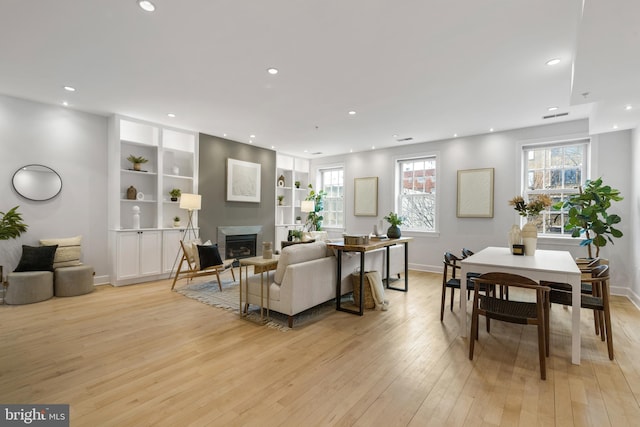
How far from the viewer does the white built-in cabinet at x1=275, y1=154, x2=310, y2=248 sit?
8070mm

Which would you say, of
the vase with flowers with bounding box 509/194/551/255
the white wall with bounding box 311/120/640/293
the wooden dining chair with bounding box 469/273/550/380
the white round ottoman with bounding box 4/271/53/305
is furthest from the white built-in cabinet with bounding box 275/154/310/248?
the wooden dining chair with bounding box 469/273/550/380

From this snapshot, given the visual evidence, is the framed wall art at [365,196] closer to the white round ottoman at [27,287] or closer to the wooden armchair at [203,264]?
the wooden armchair at [203,264]

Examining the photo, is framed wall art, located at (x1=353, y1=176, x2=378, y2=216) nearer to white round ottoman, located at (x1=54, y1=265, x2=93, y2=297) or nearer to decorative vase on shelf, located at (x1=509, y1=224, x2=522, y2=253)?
decorative vase on shelf, located at (x1=509, y1=224, x2=522, y2=253)

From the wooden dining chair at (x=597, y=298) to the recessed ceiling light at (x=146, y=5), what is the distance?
415 centimetres

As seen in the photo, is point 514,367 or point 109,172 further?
point 109,172

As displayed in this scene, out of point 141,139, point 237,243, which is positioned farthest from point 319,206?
point 141,139

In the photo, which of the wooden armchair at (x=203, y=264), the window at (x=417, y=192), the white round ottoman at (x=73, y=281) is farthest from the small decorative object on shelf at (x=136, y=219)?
the window at (x=417, y=192)

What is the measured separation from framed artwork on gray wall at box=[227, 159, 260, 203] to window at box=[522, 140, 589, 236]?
5601mm

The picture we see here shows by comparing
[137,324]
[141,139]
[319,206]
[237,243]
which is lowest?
[137,324]

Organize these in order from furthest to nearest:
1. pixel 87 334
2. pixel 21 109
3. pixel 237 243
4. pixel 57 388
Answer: pixel 237 243 → pixel 21 109 → pixel 87 334 → pixel 57 388

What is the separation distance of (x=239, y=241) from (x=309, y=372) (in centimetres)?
496

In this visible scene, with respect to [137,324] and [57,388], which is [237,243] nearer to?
[137,324]

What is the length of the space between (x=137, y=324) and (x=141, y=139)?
11.9ft

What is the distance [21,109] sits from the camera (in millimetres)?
4434
